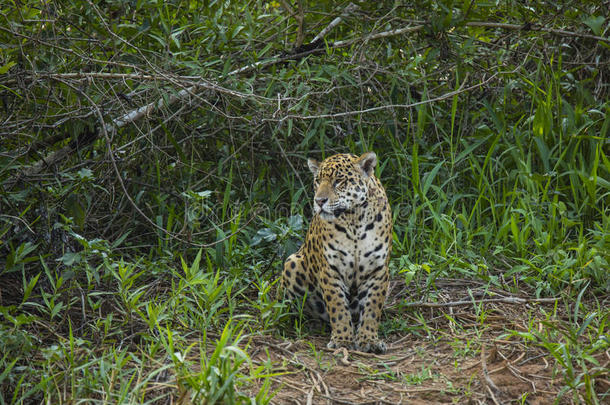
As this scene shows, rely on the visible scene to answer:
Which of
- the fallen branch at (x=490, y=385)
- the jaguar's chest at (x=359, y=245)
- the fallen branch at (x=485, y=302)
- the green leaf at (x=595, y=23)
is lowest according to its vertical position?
the fallen branch at (x=485, y=302)

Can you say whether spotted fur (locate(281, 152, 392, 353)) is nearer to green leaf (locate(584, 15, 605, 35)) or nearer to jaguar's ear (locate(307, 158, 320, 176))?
jaguar's ear (locate(307, 158, 320, 176))

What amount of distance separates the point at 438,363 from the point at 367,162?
1411 millimetres

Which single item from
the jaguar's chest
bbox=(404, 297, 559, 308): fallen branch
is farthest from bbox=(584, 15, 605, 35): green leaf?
the jaguar's chest

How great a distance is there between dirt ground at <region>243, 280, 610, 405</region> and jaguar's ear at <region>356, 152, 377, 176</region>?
39.6 inches

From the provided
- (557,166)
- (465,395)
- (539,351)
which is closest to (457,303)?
(539,351)

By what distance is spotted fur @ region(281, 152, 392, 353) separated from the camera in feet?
15.5

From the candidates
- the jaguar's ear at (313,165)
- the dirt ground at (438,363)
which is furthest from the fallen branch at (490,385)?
the jaguar's ear at (313,165)

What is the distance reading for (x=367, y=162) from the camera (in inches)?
191

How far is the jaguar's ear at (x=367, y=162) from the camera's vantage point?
4.82 metres

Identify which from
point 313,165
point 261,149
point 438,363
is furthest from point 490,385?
point 261,149

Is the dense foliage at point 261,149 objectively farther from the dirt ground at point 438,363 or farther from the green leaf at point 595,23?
the dirt ground at point 438,363

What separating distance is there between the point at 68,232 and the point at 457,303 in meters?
2.70

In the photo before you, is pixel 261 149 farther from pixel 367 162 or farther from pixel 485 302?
pixel 485 302

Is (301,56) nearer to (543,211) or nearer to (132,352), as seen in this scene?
(543,211)
